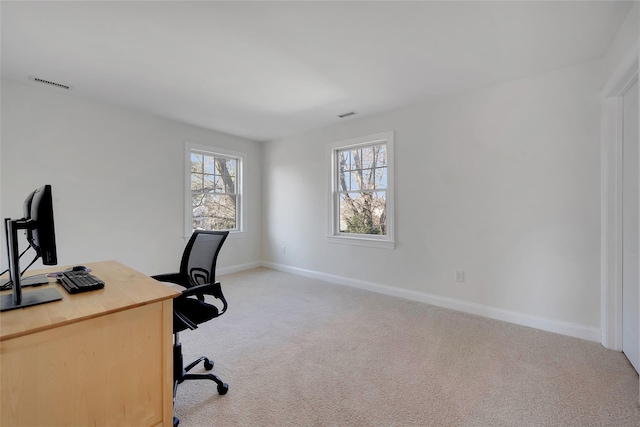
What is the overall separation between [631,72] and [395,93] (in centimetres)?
179

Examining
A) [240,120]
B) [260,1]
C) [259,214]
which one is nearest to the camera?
[260,1]

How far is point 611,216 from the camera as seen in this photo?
219cm

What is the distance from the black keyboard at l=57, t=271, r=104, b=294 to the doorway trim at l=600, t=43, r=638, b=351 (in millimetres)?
3563

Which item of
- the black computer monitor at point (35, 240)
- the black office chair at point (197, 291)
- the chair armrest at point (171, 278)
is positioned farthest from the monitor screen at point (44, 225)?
the chair armrest at point (171, 278)

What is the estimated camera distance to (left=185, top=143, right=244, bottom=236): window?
4.24m

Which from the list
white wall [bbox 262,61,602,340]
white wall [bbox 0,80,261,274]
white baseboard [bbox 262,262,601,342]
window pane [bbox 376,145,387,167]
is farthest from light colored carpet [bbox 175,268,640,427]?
window pane [bbox 376,145,387,167]

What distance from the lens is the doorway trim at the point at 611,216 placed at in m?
2.14

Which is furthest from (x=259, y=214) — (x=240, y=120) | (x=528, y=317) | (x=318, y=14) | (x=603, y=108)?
(x=603, y=108)

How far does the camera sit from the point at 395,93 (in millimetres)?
3057

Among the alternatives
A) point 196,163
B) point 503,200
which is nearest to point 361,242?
point 503,200

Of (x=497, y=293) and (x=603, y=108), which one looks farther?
(x=497, y=293)

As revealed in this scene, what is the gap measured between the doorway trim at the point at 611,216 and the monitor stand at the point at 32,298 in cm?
365

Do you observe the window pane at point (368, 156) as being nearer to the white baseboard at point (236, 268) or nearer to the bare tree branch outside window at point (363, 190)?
the bare tree branch outside window at point (363, 190)

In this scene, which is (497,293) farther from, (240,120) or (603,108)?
(240,120)
